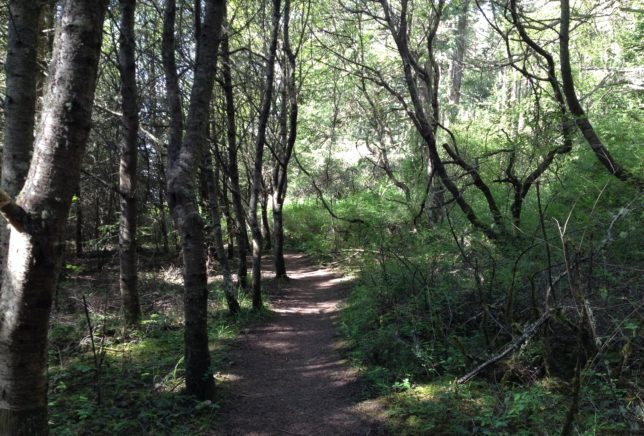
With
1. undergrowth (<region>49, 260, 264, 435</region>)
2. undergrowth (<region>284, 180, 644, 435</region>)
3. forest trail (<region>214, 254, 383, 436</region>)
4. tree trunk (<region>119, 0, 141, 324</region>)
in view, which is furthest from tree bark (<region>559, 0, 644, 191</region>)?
tree trunk (<region>119, 0, 141, 324</region>)

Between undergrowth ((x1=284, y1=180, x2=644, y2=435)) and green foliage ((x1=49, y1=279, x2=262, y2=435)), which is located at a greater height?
undergrowth ((x1=284, y1=180, x2=644, y2=435))

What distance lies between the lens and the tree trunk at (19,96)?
13.8ft

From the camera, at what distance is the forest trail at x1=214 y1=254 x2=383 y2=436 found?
454 centimetres

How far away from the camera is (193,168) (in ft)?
15.1

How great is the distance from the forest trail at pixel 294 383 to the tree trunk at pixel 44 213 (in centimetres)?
253

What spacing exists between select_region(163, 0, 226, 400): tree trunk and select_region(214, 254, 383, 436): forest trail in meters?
0.60

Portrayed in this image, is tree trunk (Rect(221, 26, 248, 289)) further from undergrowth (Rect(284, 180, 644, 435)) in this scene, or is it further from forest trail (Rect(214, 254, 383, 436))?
undergrowth (Rect(284, 180, 644, 435))

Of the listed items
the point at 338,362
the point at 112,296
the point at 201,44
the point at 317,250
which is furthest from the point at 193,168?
the point at 317,250

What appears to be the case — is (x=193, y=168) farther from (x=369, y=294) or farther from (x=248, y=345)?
(x=369, y=294)

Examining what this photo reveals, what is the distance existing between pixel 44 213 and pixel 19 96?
300 centimetres

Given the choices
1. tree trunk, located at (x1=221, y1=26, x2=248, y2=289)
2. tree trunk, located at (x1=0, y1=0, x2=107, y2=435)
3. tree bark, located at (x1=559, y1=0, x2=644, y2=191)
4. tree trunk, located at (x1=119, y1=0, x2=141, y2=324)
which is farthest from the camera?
tree trunk, located at (x1=221, y1=26, x2=248, y2=289)

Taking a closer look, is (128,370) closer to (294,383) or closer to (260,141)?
(294,383)

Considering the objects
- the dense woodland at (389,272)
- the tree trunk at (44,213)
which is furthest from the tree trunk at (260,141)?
the tree trunk at (44,213)

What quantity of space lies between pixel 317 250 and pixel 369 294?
9.01 meters
